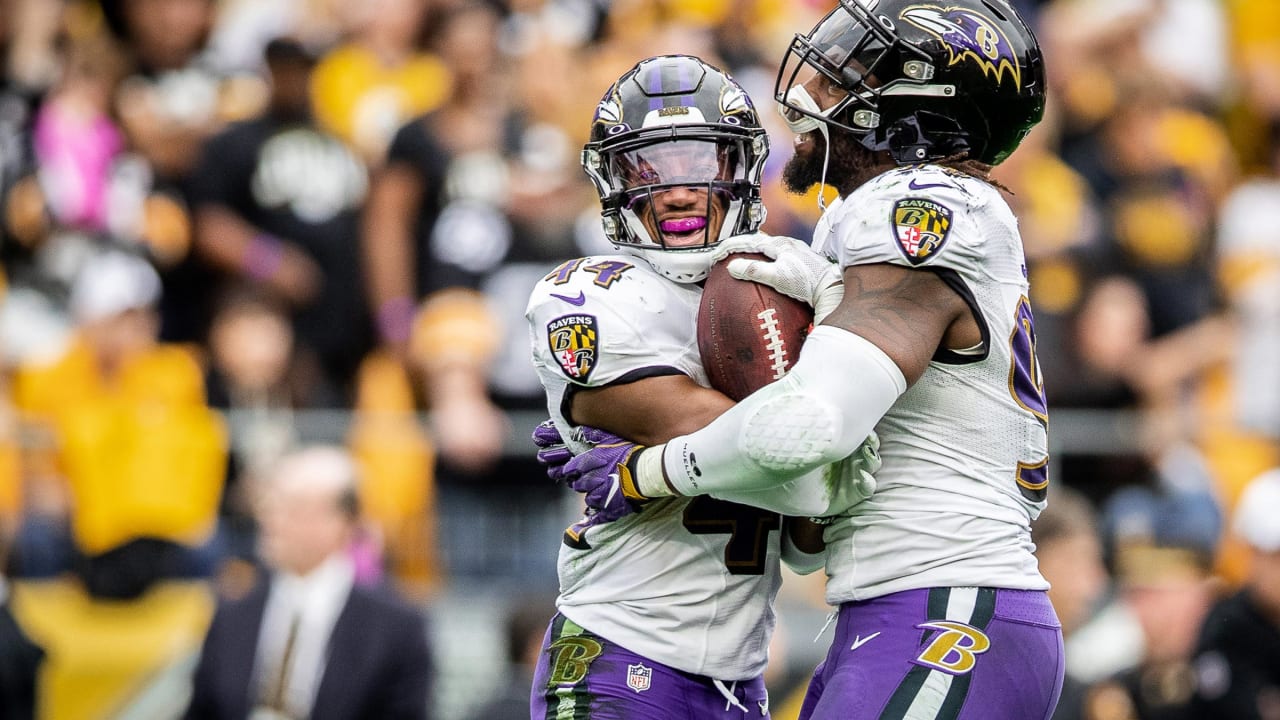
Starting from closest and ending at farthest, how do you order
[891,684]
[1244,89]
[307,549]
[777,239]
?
[891,684], [777,239], [307,549], [1244,89]

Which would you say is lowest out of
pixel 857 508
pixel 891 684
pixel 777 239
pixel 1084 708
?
pixel 1084 708

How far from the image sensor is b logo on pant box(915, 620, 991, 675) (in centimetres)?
352

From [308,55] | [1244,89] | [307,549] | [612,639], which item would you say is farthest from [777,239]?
[1244,89]

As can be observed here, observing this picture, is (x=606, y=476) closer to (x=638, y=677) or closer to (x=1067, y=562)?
(x=638, y=677)

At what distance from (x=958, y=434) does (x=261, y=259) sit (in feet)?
19.1

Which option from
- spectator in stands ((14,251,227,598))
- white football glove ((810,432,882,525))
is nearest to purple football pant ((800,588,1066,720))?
white football glove ((810,432,882,525))

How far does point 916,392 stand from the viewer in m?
3.66

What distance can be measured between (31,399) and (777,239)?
582 centimetres

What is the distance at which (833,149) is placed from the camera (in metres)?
3.89

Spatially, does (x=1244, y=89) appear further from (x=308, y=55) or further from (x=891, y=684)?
(x=891, y=684)

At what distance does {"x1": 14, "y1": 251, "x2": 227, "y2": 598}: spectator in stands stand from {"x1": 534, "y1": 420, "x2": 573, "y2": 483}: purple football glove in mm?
4353

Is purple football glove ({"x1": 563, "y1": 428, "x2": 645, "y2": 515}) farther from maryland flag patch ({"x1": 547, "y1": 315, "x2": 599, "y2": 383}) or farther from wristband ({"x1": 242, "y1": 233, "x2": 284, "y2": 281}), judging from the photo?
wristband ({"x1": 242, "y1": 233, "x2": 284, "y2": 281})

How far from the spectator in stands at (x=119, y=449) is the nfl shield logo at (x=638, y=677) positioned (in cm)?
475

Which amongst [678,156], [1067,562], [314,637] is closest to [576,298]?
[678,156]
